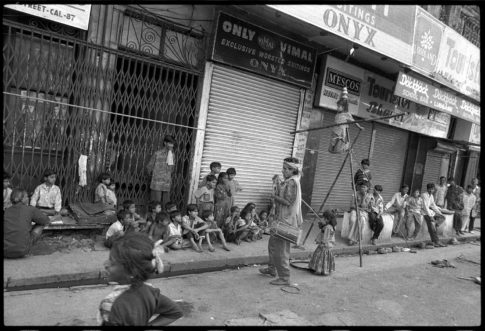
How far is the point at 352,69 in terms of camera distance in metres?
10.7

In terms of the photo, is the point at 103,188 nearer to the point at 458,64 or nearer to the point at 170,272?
the point at 170,272

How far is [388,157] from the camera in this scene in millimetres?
13141

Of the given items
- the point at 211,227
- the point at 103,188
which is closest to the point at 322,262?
the point at 211,227

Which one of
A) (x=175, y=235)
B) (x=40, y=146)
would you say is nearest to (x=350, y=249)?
(x=175, y=235)

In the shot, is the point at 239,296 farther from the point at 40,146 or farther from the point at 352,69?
the point at 352,69

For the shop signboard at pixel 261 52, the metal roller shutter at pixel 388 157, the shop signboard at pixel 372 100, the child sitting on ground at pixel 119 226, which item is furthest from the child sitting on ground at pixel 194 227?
the metal roller shutter at pixel 388 157

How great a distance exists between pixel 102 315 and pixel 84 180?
4474 millimetres

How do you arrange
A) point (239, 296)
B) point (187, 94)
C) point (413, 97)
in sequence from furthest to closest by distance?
point (413, 97), point (187, 94), point (239, 296)

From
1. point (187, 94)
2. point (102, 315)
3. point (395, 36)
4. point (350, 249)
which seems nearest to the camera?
point (102, 315)

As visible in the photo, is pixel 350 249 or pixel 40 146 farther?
pixel 350 249

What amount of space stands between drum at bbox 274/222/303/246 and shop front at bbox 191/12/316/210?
291 cm

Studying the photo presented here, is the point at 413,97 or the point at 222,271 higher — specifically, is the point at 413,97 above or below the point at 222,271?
above

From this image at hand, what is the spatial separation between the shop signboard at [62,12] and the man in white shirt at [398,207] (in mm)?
7627

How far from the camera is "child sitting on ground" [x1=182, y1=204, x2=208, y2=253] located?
652 centimetres
